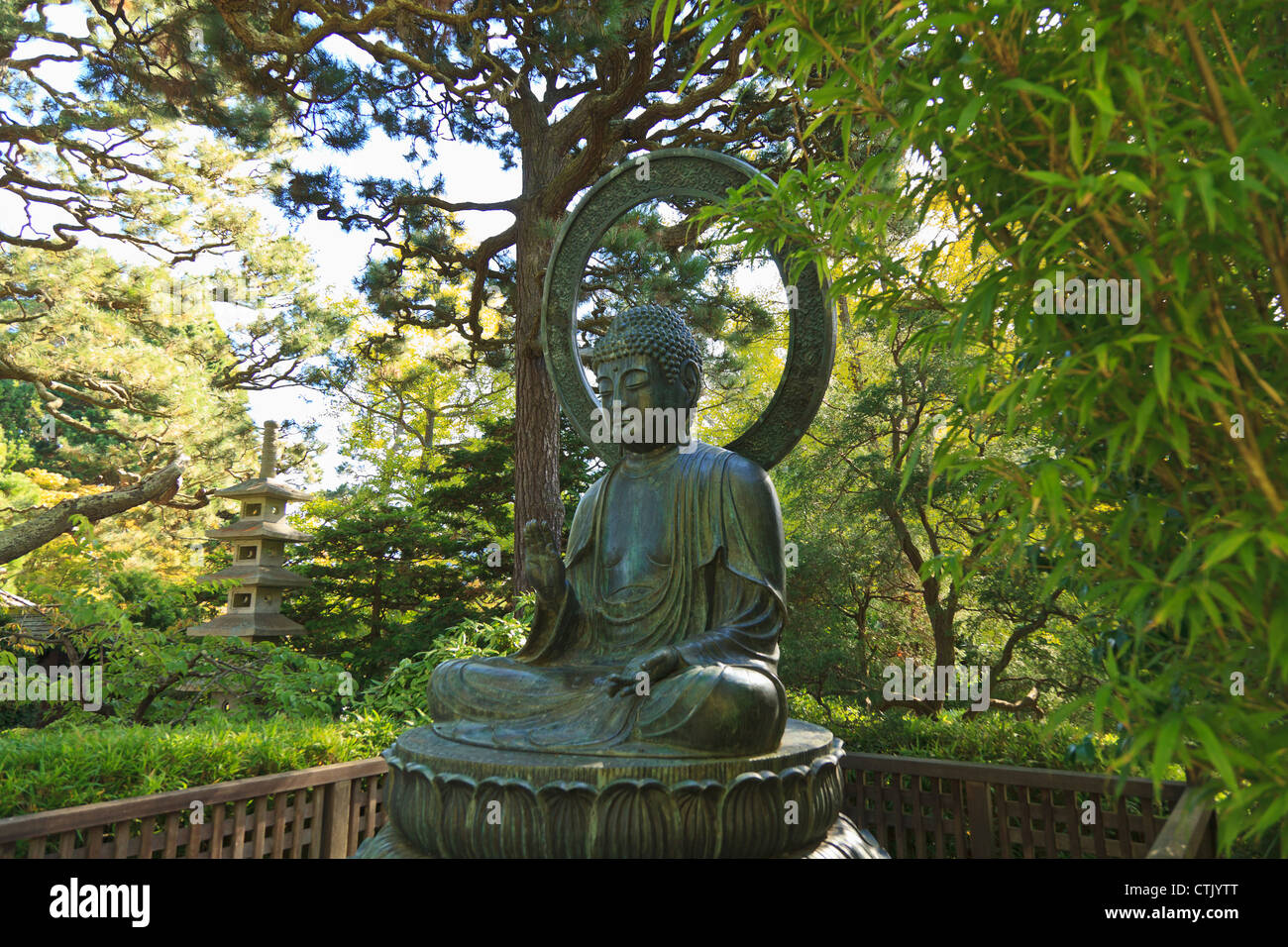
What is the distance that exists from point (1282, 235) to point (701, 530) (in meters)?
2.18

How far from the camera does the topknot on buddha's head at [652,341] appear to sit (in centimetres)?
349

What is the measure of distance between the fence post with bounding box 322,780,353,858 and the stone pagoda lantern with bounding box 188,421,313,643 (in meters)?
5.50

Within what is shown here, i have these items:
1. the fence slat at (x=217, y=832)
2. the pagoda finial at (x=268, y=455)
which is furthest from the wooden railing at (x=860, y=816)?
the pagoda finial at (x=268, y=455)

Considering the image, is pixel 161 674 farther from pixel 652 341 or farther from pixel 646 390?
pixel 652 341

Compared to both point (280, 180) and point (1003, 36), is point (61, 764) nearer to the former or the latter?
point (1003, 36)

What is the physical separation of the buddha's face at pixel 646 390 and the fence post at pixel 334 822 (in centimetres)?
246

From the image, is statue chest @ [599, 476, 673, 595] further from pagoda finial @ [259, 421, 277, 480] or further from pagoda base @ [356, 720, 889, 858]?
pagoda finial @ [259, 421, 277, 480]

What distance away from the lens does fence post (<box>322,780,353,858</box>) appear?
167 inches

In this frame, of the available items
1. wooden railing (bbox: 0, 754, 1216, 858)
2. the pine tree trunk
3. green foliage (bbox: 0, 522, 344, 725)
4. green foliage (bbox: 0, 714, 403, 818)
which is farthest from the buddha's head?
the pine tree trunk

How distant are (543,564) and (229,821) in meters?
2.05

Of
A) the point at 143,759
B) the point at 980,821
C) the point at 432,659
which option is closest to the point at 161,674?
the point at 432,659

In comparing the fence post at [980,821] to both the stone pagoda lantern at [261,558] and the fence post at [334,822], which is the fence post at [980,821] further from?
the stone pagoda lantern at [261,558]

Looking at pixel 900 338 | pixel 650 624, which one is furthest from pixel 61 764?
pixel 900 338
